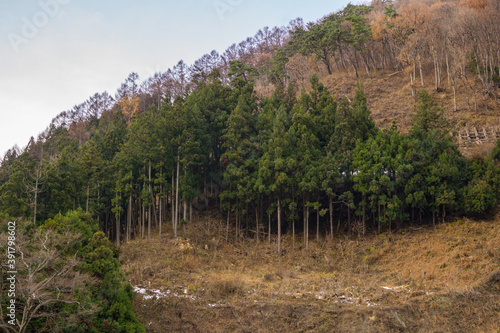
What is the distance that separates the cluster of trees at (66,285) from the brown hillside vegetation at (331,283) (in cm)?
300

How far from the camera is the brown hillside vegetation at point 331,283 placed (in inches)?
680

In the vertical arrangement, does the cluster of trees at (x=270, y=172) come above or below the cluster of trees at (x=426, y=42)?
below

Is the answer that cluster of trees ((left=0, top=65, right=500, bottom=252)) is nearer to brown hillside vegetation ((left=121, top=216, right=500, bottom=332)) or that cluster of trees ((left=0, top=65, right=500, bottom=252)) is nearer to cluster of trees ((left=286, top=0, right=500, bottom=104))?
brown hillside vegetation ((left=121, top=216, right=500, bottom=332))

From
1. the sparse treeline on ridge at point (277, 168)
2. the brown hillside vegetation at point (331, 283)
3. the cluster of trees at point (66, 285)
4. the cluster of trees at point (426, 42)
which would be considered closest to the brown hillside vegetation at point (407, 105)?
the cluster of trees at point (426, 42)

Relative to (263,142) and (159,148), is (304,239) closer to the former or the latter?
(263,142)

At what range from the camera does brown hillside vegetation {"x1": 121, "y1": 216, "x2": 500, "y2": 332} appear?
17.3 meters

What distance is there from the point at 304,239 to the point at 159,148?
1181cm

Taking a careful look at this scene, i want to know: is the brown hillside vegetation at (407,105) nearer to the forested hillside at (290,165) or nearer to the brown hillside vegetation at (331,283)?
the forested hillside at (290,165)

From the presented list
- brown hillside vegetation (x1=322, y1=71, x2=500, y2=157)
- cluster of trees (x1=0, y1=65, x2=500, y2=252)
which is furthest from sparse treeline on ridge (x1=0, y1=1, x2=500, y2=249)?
brown hillside vegetation (x1=322, y1=71, x2=500, y2=157)

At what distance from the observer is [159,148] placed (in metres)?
27.1

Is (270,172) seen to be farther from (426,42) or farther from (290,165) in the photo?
(426,42)

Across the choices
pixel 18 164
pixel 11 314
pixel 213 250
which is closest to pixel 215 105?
pixel 213 250

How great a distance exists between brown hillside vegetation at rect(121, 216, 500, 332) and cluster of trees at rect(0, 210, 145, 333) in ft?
9.83

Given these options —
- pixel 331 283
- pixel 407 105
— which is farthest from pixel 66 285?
pixel 407 105
